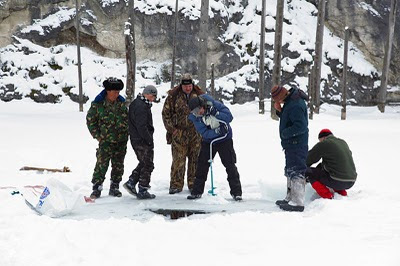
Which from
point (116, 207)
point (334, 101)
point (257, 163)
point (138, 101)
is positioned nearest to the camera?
point (116, 207)

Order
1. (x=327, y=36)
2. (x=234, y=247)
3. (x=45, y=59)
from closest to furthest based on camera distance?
1. (x=234, y=247)
2. (x=45, y=59)
3. (x=327, y=36)

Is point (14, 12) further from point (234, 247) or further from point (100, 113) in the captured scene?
point (234, 247)

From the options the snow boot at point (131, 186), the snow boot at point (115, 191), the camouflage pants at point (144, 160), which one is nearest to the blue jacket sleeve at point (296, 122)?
the camouflage pants at point (144, 160)

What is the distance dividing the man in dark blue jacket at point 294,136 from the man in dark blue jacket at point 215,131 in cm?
81

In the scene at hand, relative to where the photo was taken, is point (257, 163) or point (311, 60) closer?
point (257, 163)

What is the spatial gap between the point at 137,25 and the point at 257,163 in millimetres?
28346

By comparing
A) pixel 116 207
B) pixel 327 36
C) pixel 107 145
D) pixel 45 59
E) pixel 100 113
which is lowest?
pixel 116 207

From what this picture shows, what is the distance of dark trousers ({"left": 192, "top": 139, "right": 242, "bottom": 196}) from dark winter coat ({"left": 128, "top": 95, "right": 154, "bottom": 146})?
0.86m

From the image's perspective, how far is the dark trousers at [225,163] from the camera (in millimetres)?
6121

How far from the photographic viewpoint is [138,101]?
618cm

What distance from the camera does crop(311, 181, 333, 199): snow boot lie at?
5703 millimetres

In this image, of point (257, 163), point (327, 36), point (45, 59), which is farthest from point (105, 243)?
point (327, 36)

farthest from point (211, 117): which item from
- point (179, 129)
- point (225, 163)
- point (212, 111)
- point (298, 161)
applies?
point (298, 161)

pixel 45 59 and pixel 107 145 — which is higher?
pixel 45 59
